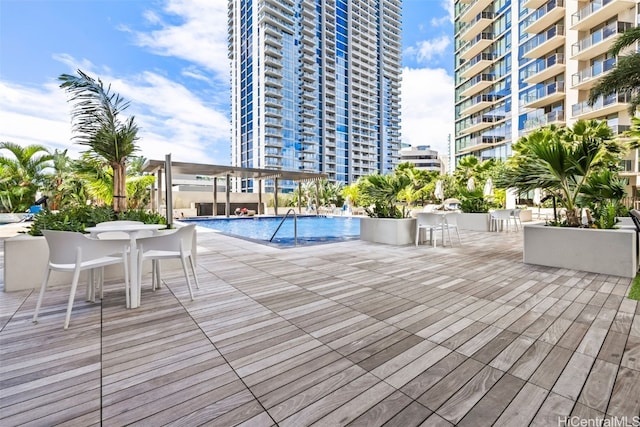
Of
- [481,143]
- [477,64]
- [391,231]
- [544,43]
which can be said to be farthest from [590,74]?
[391,231]

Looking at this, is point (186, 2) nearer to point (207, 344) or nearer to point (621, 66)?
point (621, 66)

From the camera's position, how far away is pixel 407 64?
82.4 metres

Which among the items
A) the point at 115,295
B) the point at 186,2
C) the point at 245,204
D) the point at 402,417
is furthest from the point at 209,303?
the point at 186,2

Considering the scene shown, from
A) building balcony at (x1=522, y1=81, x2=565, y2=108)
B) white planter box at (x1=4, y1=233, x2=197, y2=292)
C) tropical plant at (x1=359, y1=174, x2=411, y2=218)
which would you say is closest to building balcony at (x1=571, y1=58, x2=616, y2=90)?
building balcony at (x1=522, y1=81, x2=565, y2=108)

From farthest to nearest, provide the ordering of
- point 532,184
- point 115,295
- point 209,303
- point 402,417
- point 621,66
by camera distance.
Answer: point 621,66
point 532,184
point 115,295
point 209,303
point 402,417

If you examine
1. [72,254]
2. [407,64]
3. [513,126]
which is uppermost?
[407,64]

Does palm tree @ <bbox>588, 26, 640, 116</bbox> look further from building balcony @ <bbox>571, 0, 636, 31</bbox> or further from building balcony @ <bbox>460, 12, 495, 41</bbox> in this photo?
building balcony @ <bbox>460, 12, 495, 41</bbox>

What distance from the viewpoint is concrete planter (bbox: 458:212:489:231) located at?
9234 millimetres

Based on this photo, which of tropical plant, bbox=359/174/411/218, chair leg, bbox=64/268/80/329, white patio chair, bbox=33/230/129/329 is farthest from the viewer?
tropical plant, bbox=359/174/411/218

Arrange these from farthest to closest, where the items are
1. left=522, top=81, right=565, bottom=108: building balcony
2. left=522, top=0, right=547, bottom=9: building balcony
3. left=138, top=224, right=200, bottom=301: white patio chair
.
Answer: left=522, top=0, right=547, bottom=9: building balcony < left=522, top=81, right=565, bottom=108: building balcony < left=138, top=224, right=200, bottom=301: white patio chair

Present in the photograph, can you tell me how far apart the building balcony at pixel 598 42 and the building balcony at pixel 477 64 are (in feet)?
30.6

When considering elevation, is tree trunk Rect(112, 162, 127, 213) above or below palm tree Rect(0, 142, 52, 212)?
below

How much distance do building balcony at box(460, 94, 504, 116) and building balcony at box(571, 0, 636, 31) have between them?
25.7 ft

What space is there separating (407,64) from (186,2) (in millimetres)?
62873
